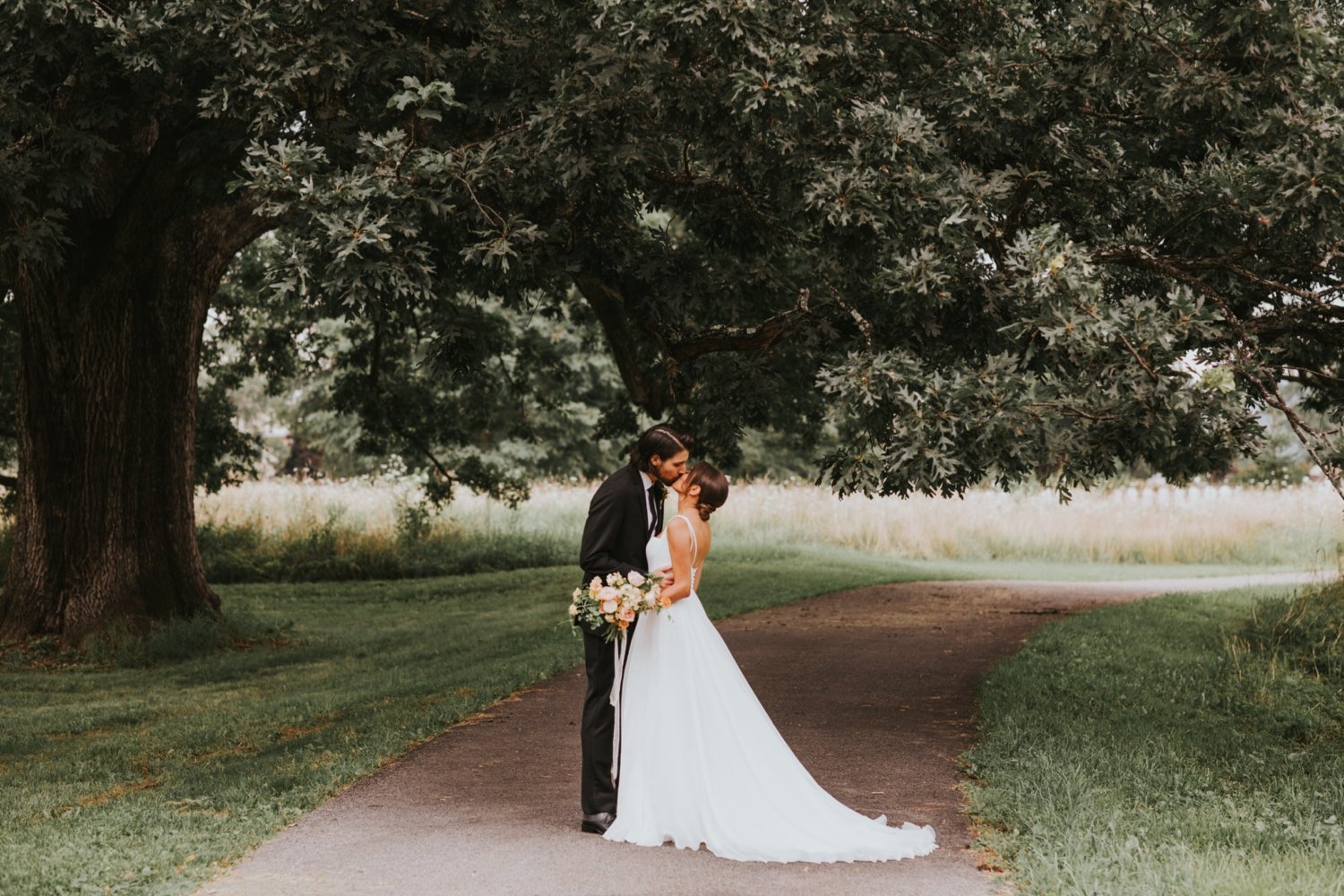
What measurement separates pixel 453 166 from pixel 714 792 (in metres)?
4.04

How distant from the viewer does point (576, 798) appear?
7.04 meters

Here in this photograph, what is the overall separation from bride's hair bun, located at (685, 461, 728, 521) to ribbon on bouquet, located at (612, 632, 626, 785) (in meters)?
0.79

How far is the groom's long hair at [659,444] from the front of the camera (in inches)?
253

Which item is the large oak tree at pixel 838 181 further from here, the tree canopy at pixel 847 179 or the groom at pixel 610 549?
the groom at pixel 610 549

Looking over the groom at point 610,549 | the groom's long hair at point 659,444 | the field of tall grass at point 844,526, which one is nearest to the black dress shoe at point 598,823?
the groom at point 610,549

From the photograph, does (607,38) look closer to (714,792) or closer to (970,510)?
(714,792)

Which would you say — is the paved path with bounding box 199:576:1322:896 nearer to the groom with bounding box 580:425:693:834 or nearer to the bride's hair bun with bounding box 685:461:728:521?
the groom with bounding box 580:425:693:834

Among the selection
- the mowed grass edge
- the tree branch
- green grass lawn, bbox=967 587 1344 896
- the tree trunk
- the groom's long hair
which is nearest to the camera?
green grass lawn, bbox=967 587 1344 896

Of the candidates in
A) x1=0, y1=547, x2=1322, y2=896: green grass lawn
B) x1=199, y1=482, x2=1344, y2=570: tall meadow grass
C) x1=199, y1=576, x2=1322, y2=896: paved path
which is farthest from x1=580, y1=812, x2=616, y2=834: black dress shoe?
x1=199, y1=482, x2=1344, y2=570: tall meadow grass

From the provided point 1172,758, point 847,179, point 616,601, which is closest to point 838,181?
point 847,179

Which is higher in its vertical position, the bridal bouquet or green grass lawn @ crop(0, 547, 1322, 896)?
the bridal bouquet

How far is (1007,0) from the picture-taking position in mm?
9203

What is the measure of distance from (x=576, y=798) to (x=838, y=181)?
3.65 m

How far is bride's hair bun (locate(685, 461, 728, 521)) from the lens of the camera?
633 cm
